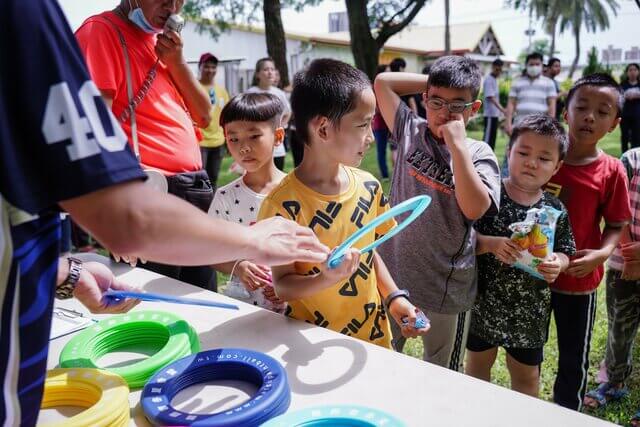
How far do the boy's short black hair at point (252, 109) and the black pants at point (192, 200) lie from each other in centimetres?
32

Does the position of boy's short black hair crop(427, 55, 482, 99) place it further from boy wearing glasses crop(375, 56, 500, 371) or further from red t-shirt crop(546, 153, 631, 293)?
red t-shirt crop(546, 153, 631, 293)

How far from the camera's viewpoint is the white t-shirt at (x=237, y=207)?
234cm

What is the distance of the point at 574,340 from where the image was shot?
7.64ft

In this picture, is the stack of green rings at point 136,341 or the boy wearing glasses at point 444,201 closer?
the stack of green rings at point 136,341

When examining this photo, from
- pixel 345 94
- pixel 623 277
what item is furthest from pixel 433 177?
pixel 623 277

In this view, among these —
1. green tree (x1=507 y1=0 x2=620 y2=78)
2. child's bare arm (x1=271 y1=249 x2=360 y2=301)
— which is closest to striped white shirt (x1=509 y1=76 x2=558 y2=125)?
child's bare arm (x1=271 y1=249 x2=360 y2=301)

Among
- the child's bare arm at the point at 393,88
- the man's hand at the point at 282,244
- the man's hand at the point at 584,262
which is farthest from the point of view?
the child's bare arm at the point at 393,88

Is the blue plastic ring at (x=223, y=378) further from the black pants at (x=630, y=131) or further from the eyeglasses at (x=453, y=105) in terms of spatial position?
the black pants at (x=630, y=131)

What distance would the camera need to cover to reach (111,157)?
697mm

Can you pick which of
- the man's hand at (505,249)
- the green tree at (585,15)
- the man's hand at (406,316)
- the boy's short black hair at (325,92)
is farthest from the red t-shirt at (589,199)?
the green tree at (585,15)

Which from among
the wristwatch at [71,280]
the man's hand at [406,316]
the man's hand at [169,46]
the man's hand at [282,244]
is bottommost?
the man's hand at [406,316]

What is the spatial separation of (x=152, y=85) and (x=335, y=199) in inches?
42.3

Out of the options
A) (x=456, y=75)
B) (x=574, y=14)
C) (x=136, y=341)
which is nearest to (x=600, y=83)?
(x=456, y=75)

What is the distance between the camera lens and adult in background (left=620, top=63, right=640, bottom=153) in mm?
9473
